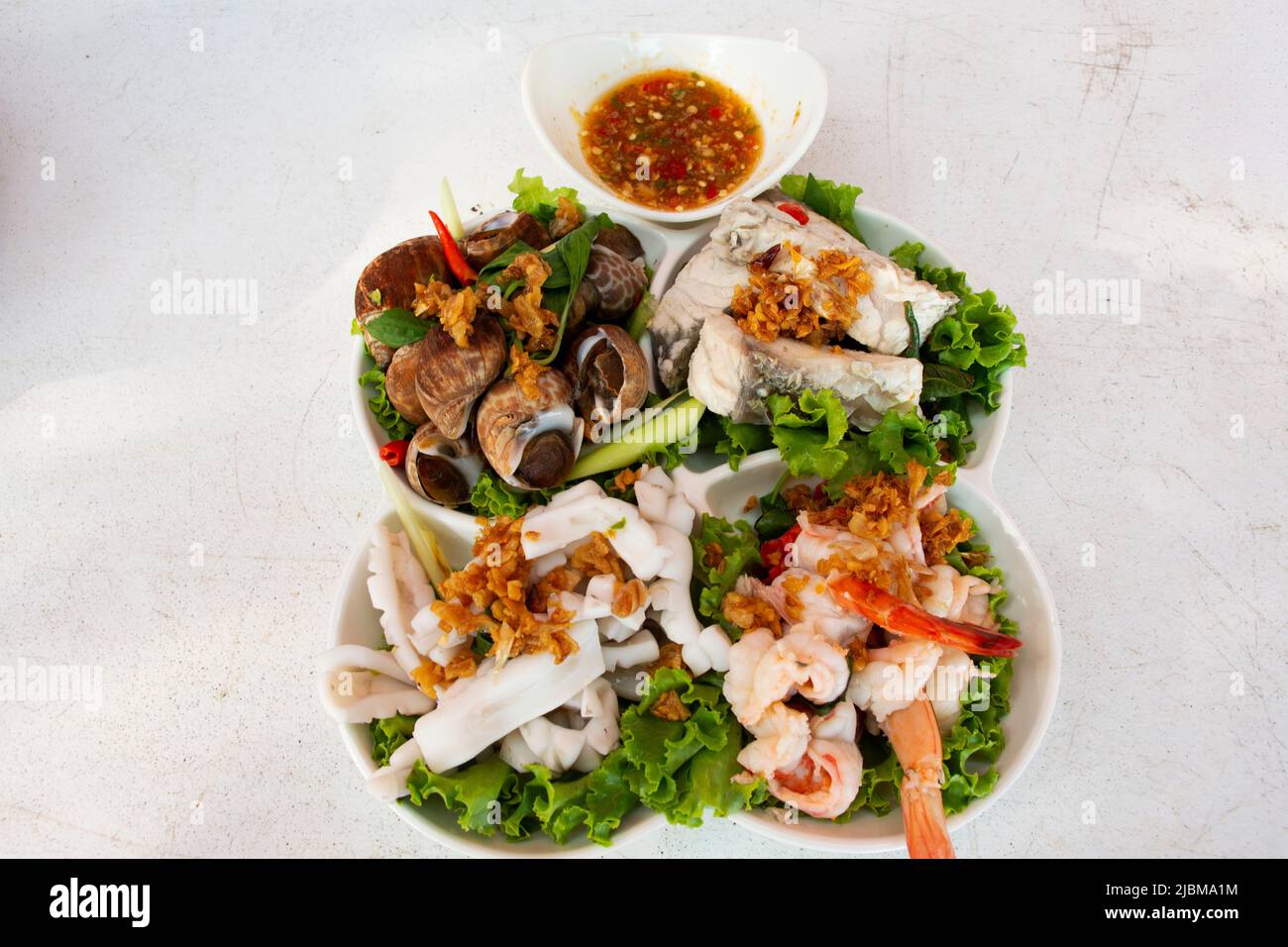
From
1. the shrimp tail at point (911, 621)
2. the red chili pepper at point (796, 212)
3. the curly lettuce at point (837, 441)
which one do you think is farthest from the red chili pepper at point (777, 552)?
the red chili pepper at point (796, 212)

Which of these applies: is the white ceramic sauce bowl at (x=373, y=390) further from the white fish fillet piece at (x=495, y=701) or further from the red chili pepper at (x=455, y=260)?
the white fish fillet piece at (x=495, y=701)

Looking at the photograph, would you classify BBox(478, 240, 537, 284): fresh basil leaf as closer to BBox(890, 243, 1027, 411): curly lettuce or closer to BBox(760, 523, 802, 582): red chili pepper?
→ BBox(760, 523, 802, 582): red chili pepper

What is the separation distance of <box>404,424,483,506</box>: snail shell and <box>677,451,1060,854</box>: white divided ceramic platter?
23.3 inches

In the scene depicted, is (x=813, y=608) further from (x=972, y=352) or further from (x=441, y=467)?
(x=441, y=467)

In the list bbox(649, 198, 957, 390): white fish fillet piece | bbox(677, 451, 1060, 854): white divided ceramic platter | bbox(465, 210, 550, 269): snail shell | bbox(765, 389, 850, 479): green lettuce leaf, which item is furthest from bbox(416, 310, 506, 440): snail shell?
bbox(765, 389, 850, 479): green lettuce leaf

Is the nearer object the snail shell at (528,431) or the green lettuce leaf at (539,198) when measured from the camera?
the snail shell at (528,431)

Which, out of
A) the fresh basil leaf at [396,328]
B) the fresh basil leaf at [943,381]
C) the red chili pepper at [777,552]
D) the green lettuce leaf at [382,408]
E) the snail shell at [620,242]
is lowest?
the red chili pepper at [777,552]

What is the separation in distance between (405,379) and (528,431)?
0.37 metres

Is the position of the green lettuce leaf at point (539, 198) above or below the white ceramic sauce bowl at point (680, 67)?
below

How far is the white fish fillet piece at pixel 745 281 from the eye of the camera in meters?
2.54

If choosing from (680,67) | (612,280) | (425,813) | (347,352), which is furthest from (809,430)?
(347,352)

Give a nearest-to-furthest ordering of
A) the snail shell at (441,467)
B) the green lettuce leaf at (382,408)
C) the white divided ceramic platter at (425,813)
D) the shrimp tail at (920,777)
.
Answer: the shrimp tail at (920,777) < the white divided ceramic platter at (425,813) < the snail shell at (441,467) < the green lettuce leaf at (382,408)

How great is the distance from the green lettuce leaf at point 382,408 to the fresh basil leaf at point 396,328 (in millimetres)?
152

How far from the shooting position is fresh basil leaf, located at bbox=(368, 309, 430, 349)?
2.46 meters
